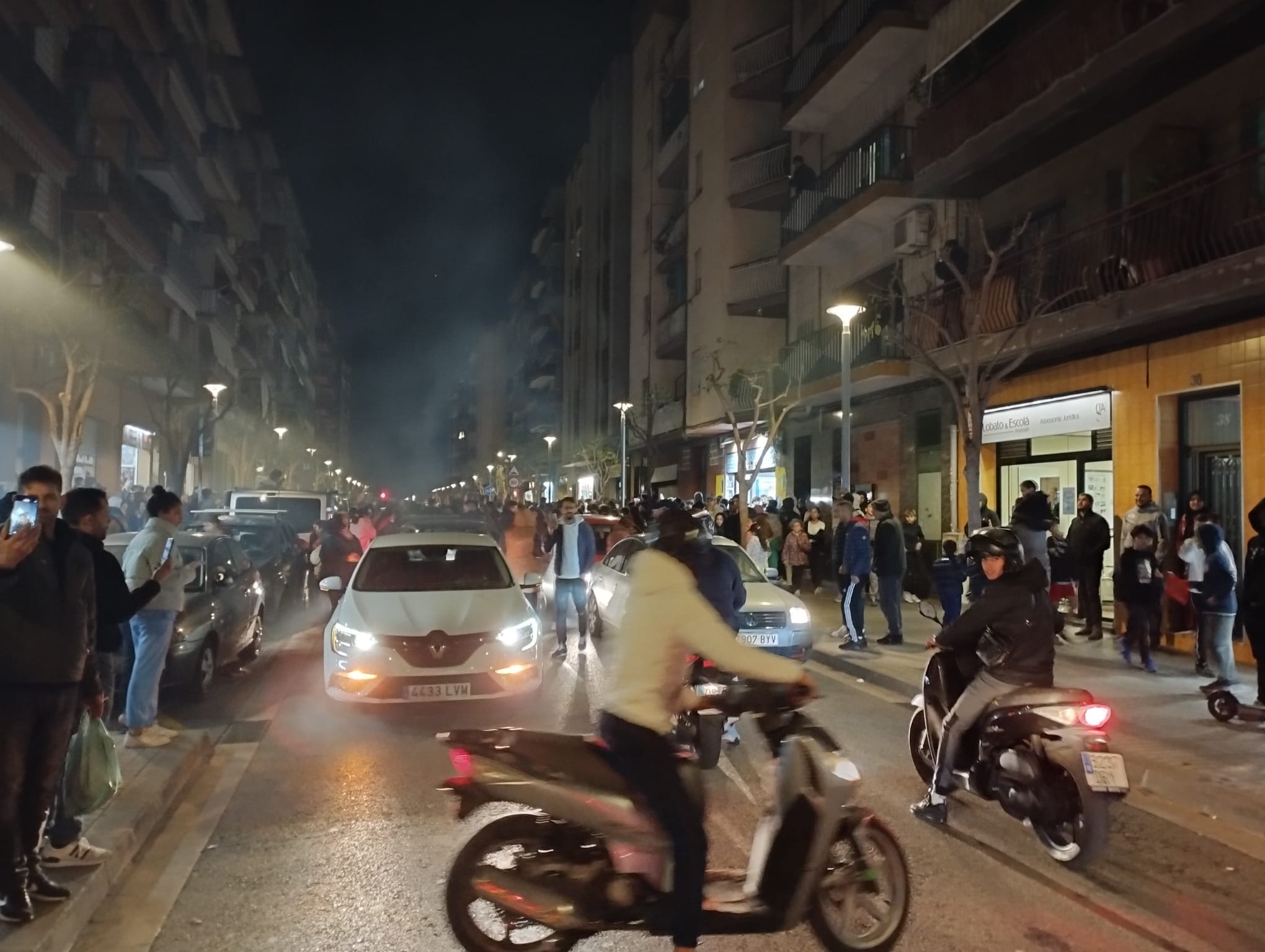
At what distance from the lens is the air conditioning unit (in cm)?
1909

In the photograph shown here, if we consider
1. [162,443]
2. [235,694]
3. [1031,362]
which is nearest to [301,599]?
[235,694]

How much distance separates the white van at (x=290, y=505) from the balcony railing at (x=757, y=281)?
45.6ft

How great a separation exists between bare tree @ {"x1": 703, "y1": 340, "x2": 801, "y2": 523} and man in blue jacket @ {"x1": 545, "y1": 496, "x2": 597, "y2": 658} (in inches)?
355

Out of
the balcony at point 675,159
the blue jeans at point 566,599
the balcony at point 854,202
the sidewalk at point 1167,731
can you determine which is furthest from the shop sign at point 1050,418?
the balcony at point 675,159

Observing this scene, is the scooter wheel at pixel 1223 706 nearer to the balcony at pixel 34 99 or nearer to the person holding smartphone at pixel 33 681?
the person holding smartphone at pixel 33 681

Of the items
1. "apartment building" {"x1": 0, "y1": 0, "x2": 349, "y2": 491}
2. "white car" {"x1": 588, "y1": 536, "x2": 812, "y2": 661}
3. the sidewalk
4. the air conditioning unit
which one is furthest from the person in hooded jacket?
"apartment building" {"x1": 0, "y1": 0, "x2": 349, "y2": 491}

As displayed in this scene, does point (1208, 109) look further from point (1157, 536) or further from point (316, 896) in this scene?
point (316, 896)

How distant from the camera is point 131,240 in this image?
2819 cm

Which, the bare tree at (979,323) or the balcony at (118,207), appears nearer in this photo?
the bare tree at (979,323)

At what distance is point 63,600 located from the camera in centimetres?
429

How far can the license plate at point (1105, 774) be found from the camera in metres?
4.93

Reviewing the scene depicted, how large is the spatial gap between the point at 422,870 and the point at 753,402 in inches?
806

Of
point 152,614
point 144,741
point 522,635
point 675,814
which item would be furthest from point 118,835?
point 522,635

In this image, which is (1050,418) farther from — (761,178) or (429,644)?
(761,178)
